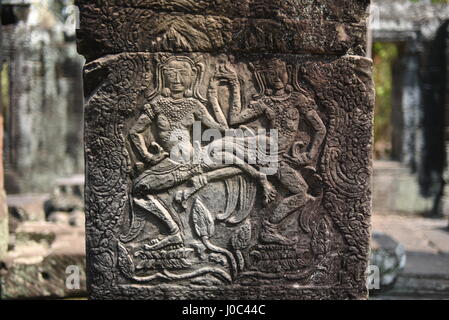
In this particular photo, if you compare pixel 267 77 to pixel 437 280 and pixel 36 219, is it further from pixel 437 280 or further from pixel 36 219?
pixel 36 219

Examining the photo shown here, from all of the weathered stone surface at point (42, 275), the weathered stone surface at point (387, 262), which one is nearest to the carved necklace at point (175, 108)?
the weathered stone surface at point (42, 275)

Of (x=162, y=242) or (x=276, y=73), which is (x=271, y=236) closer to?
(x=162, y=242)

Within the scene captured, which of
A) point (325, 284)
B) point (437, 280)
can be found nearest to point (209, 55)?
point (325, 284)

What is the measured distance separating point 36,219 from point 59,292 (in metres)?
2.53

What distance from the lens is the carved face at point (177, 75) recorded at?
2.72 m

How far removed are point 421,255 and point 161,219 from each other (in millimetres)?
3945

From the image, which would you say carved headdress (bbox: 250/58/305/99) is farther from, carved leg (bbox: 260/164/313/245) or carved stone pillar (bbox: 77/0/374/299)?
carved leg (bbox: 260/164/313/245)

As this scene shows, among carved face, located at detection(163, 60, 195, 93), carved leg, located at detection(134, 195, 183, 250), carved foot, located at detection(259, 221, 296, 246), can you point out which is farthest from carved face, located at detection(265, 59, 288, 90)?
carved leg, located at detection(134, 195, 183, 250)

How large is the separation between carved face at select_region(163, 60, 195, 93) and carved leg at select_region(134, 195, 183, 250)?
1.91ft

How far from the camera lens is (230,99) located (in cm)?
279

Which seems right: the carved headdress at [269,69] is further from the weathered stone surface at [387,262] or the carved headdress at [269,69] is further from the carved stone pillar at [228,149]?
the weathered stone surface at [387,262]

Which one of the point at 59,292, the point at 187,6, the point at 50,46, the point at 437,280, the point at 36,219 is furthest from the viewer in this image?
the point at 50,46

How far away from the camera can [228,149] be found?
2.80 m

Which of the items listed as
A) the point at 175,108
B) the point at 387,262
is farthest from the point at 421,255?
the point at 175,108
